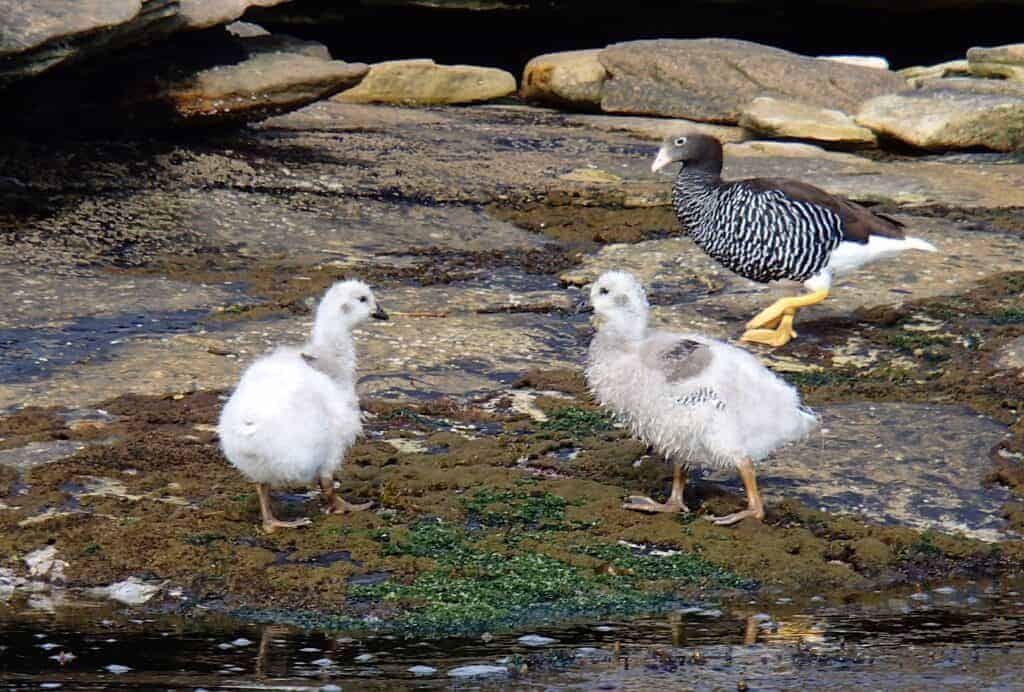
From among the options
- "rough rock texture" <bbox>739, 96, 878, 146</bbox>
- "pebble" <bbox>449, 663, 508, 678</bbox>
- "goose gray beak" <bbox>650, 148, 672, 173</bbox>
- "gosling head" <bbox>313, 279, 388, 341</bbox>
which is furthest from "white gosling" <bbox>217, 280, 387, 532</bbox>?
"rough rock texture" <bbox>739, 96, 878, 146</bbox>

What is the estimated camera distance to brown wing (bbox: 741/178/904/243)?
1041 cm

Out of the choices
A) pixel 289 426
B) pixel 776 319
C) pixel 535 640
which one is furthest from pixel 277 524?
pixel 776 319

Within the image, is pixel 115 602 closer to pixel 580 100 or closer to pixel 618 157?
pixel 618 157

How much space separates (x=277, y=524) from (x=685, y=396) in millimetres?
1935

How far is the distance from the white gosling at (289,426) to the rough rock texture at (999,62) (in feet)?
43.4

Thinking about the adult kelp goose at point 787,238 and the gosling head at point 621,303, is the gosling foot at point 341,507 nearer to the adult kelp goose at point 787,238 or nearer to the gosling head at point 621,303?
the gosling head at point 621,303

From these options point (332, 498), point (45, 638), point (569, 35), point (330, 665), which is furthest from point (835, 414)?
point (569, 35)

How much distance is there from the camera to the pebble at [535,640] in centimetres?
579

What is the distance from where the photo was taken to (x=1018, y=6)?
70.6ft

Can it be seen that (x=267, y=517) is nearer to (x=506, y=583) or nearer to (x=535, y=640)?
(x=506, y=583)

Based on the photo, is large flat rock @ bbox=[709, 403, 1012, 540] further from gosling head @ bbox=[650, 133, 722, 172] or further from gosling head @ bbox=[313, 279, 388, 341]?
gosling head @ bbox=[650, 133, 722, 172]

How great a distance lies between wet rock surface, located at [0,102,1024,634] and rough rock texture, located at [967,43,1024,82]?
103 inches

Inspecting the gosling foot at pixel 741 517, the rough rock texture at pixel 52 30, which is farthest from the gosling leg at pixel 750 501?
the rough rock texture at pixel 52 30

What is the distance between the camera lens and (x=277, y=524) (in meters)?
6.77
